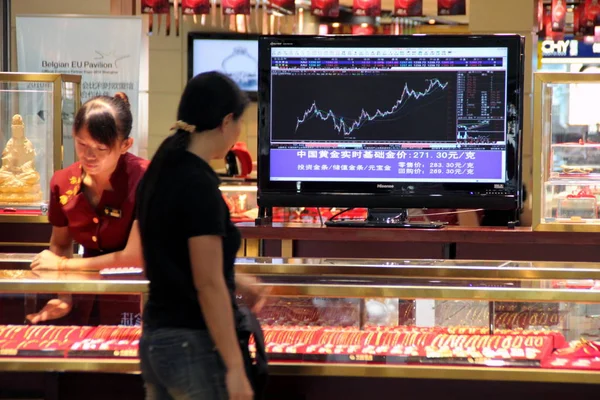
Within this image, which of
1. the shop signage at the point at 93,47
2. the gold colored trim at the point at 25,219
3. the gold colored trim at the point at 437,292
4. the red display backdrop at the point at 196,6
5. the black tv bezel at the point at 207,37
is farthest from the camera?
the black tv bezel at the point at 207,37

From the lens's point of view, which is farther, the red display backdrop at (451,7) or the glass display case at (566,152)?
the red display backdrop at (451,7)

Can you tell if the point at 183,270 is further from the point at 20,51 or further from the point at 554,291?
the point at 20,51

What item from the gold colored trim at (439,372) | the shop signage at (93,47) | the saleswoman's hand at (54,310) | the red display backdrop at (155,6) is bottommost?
the gold colored trim at (439,372)

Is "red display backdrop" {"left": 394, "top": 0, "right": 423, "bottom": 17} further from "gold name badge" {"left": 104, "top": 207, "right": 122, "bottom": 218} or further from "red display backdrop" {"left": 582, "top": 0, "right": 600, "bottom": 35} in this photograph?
"gold name badge" {"left": 104, "top": 207, "right": 122, "bottom": 218}

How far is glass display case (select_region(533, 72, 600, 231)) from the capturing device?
4379 mm

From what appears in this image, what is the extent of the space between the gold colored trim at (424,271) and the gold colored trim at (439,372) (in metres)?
0.28

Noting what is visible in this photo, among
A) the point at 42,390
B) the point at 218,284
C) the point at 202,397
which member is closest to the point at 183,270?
the point at 218,284

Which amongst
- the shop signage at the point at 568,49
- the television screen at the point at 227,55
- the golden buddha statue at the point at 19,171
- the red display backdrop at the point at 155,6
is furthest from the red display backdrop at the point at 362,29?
the golden buddha statue at the point at 19,171

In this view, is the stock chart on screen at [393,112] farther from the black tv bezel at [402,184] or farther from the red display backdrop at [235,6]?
the red display backdrop at [235,6]

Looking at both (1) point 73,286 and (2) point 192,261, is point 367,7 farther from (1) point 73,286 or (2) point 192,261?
(2) point 192,261

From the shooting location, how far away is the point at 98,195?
344 cm

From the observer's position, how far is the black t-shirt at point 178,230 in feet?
7.31

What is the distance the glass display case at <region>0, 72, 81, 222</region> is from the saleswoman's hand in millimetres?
2185

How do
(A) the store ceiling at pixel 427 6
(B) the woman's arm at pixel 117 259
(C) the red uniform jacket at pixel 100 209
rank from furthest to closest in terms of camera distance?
1. (A) the store ceiling at pixel 427 6
2. (C) the red uniform jacket at pixel 100 209
3. (B) the woman's arm at pixel 117 259
